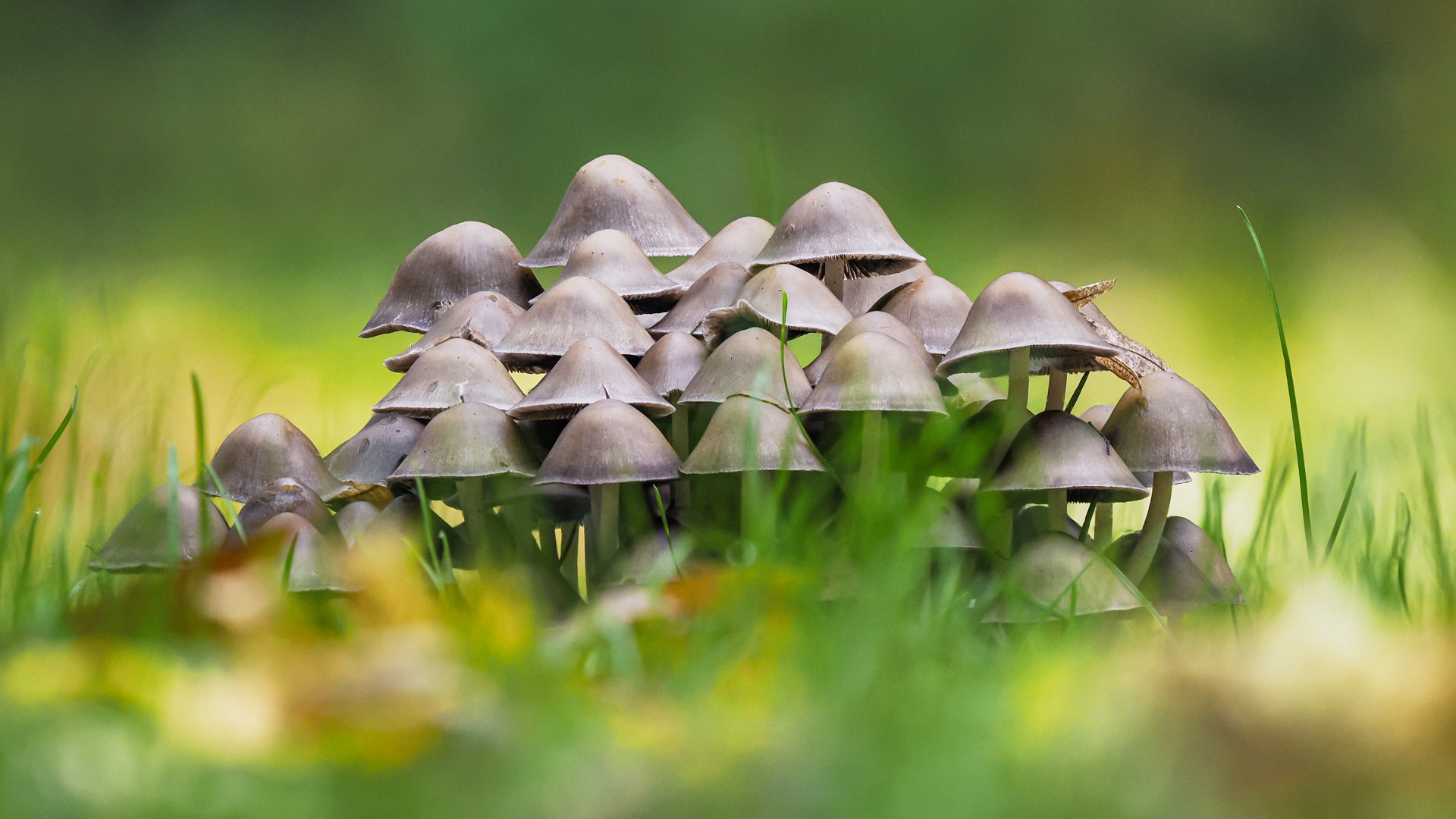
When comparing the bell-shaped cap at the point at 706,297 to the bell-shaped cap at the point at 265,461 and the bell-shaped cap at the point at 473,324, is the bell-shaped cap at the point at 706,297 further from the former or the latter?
the bell-shaped cap at the point at 265,461

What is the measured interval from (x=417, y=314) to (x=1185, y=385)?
963 millimetres

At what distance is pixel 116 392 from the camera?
157 centimetres

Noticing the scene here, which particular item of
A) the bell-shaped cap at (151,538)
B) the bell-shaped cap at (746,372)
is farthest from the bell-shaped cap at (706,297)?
the bell-shaped cap at (151,538)

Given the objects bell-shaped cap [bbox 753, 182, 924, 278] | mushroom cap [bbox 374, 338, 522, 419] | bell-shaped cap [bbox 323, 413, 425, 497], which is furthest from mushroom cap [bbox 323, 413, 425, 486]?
bell-shaped cap [bbox 753, 182, 924, 278]

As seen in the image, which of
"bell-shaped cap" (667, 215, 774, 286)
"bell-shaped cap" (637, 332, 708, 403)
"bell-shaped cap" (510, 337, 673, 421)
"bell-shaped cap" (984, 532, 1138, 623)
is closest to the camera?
"bell-shaped cap" (984, 532, 1138, 623)

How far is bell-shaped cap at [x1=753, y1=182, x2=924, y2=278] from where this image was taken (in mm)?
1362

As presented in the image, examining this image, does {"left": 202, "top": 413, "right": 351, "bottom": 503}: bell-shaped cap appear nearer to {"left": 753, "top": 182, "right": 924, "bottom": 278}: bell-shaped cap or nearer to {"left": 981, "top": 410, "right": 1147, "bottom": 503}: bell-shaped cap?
Result: {"left": 753, "top": 182, "right": 924, "bottom": 278}: bell-shaped cap

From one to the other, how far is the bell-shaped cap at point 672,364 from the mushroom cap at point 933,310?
0.24 metres

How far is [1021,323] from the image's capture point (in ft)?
3.82

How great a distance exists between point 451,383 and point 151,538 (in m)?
0.34

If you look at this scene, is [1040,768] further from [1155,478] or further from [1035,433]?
[1155,478]

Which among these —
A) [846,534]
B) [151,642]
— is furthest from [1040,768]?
[846,534]

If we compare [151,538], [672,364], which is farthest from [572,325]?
[151,538]

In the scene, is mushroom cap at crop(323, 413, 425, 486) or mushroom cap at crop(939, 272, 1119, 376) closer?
mushroom cap at crop(939, 272, 1119, 376)
